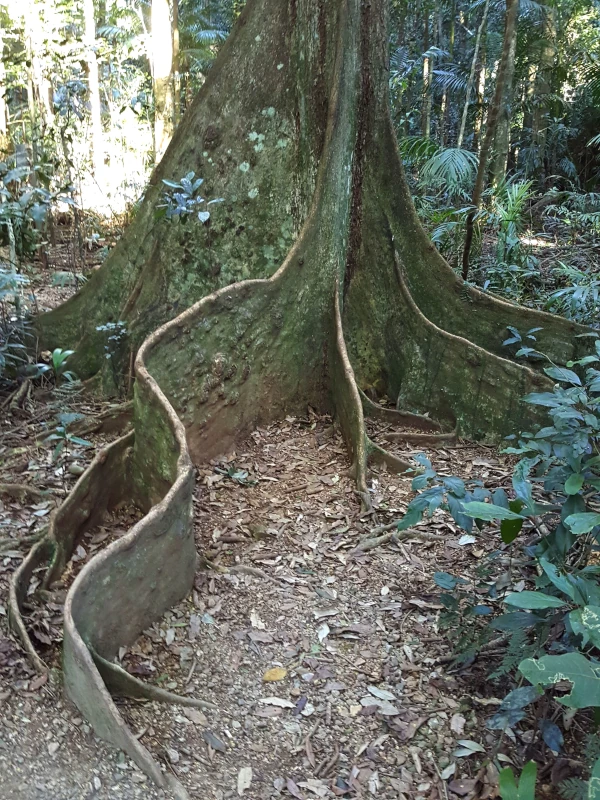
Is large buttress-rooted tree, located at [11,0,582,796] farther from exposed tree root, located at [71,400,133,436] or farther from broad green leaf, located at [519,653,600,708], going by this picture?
broad green leaf, located at [519,653,600,708]

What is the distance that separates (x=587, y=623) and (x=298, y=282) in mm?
3355

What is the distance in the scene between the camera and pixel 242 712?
2.64 m

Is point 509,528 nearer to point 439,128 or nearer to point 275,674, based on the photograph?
point 275,674

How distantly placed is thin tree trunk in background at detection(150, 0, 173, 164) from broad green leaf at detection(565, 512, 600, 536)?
8.39m

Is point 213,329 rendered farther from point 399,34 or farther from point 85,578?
point 399,34

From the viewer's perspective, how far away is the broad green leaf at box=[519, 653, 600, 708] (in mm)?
1462

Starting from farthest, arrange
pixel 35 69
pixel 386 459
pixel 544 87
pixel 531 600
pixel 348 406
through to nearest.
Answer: pixel 544 87 < pixel 35 69 < pixel 348 406 < pixel 386 459 < pixel 531 600

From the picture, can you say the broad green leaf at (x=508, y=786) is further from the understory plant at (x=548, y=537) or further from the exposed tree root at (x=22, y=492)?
the exposed tree root at (x=22, y=492)

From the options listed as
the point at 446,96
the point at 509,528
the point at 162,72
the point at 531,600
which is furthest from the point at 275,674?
the point at 446,96

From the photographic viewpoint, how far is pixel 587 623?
1.67m

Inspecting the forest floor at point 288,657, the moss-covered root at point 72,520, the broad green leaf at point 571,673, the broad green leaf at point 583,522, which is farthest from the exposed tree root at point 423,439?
the broad green leaf at point 571,673

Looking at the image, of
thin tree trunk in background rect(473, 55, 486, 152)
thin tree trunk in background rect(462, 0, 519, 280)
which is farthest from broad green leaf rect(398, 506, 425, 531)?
thin tree trunk in background rect(473, 55, 486, 152)

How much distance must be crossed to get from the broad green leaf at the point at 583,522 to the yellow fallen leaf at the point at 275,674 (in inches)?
60.5

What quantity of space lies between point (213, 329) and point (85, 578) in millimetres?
2035
